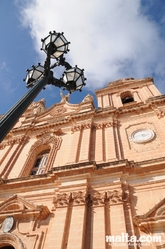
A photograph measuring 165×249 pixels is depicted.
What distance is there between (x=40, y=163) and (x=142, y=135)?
20.4 feet

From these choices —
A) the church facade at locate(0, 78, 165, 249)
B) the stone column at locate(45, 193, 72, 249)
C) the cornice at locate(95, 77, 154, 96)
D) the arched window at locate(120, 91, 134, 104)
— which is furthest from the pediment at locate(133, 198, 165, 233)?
the cornice at locate(95, 77, 154, 96)

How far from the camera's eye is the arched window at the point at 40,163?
12.5 metres

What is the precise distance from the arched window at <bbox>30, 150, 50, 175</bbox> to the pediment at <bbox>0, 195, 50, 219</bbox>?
8.82ft

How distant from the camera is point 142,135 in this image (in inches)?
482

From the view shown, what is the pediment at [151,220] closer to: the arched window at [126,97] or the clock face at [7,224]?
the clock face at [7,224]

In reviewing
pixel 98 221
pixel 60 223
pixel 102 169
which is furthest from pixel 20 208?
pixel 102 169

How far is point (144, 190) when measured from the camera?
8.65 meters

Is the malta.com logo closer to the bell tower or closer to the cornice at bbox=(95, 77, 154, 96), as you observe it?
the bell tower

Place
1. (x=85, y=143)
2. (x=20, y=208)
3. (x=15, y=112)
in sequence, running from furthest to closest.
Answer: (x=85, y=143)
(x=20, y=208)
(x=15, y=112)

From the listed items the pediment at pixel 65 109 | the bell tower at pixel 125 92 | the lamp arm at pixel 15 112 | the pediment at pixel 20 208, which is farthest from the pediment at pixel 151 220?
the bell tower at pixel 125 92

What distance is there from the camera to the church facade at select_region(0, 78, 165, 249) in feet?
24.0

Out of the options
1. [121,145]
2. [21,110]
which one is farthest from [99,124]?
[21,110]

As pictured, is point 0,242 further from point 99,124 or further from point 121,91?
point 121,91

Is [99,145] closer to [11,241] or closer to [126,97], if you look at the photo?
[11,241]
